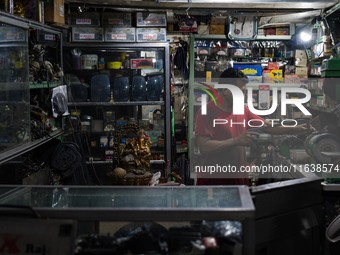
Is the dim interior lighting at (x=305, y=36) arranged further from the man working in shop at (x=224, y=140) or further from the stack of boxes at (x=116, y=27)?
the man working in shop at (x=224, y=140)

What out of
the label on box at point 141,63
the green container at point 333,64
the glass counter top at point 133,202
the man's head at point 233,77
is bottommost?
the glass counter top at point 133,202

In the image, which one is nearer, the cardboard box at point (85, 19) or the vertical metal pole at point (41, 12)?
the vertical metal pole at point (41, 12)

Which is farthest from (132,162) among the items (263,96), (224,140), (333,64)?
(263,96)

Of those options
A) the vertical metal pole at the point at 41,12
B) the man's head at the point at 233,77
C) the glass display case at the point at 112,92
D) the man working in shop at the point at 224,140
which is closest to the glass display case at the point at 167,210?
the man working in shop at the point at 224,140

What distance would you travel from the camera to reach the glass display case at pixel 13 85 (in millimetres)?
3270

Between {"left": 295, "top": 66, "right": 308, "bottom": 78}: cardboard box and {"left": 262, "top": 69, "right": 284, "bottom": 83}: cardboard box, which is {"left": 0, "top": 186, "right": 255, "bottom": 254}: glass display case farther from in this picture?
{"left": 295, "top": 66, "right": 308, "bottom": 78}: cardboard box

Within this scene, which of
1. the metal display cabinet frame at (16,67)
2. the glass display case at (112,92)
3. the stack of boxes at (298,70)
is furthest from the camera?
the stack of boxes at (298,70)

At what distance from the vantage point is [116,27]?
564 centimetres

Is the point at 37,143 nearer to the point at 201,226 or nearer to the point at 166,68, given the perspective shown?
the point at 166,68

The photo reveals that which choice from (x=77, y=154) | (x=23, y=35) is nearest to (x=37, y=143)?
(x=77, y=154)

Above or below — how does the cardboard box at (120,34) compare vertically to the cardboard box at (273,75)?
above

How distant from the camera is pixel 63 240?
4.35ft

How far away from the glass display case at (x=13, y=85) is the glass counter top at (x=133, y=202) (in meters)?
1.54

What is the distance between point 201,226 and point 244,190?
0.26 meters
